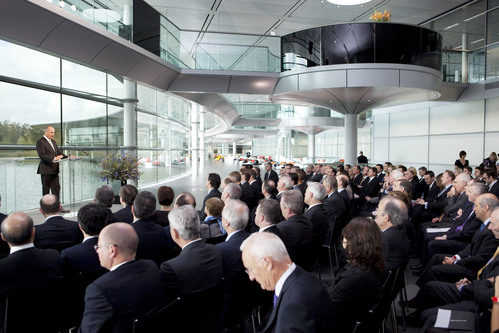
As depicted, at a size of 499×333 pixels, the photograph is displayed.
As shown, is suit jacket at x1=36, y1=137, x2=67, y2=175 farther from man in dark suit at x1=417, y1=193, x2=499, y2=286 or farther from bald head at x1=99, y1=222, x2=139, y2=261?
man in dark suit at x1=417, y1=193, x2=499, y2=286

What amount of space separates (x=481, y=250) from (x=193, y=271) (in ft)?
10.8

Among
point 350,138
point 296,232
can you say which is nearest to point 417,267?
point 296,232

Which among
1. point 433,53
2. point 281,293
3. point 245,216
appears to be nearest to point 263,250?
point 281,293

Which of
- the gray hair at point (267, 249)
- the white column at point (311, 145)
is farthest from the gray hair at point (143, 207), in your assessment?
the white column at point (311, 145)

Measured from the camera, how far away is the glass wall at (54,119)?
8.62m

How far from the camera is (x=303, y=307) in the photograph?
6.30 feet

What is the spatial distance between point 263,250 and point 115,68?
30.9ft

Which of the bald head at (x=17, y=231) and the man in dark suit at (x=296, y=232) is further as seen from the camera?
the man in dark suit at (x=296, y=232)

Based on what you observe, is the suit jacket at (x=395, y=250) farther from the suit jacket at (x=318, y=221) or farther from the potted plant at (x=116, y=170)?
the potted plant at (x=116, y=170)

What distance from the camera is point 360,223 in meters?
2.99

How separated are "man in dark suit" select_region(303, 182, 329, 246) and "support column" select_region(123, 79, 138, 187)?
982 centimetres

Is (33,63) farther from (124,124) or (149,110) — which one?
(149,110)

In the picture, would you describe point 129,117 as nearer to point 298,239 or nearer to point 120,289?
point 298,239

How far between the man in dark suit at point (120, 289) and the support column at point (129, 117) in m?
11.9
